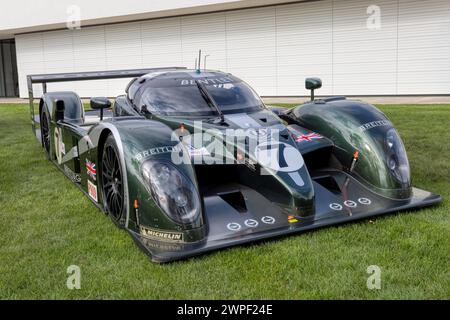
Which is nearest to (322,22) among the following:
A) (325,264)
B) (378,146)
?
(378,146)

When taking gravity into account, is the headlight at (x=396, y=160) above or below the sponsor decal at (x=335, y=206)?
above

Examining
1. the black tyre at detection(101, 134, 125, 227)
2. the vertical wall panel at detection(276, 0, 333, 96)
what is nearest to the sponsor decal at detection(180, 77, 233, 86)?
the black tyre at detection(101, 134, 125, 227)

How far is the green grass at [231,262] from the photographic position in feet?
10.2

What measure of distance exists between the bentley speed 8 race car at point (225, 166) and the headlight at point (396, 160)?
0.01 meters

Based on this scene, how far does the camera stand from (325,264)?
345 cm

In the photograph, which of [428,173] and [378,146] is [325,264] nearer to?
[378,146]

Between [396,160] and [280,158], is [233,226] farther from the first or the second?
[396,160]

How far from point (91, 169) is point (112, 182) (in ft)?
1.87

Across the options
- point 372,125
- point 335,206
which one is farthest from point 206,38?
point 335,206

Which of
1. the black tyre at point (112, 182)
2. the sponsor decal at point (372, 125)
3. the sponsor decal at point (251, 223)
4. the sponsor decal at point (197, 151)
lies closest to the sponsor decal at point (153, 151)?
the black tyre at point (112, 182)

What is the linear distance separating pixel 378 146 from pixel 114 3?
60.4 ft

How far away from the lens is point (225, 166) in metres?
4.39

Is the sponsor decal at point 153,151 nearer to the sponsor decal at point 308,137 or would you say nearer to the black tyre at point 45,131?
the sponsor decal at point 308,137

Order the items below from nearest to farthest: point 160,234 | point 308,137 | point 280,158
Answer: point 160,234
point 280,158
point 308,137
